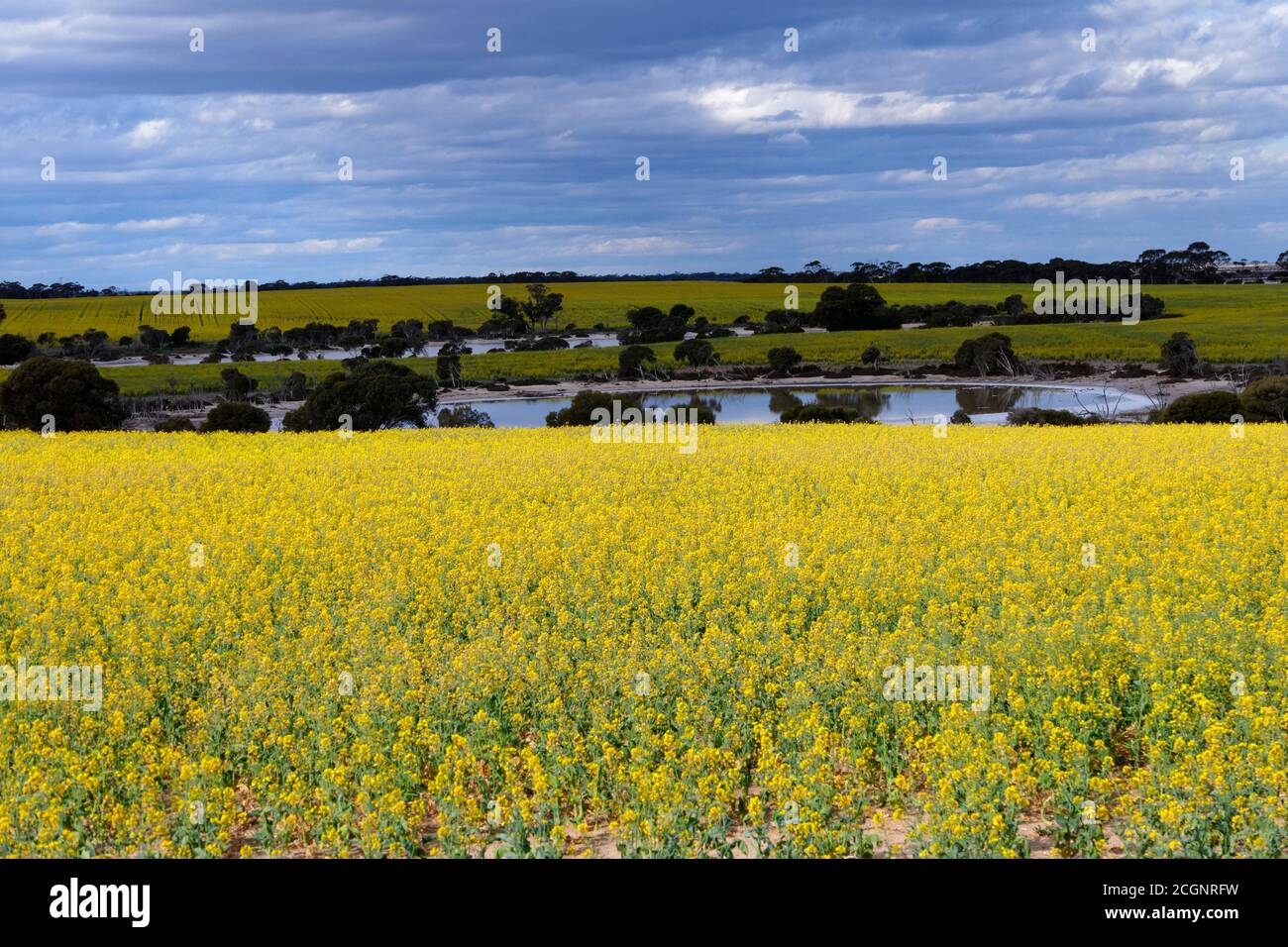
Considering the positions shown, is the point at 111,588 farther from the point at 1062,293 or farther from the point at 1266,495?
the point at 1062,293

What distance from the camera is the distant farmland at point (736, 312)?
284 feet

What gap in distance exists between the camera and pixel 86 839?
7.71 metres

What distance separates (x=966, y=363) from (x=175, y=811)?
77110 mm

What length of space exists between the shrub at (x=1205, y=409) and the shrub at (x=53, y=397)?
35900mm

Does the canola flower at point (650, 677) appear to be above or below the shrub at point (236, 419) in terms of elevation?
below

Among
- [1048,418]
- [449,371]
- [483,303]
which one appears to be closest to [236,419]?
[1048,418]

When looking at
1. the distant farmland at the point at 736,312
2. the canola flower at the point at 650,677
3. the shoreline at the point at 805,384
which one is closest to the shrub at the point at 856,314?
the distant farmland at the point at 736,312

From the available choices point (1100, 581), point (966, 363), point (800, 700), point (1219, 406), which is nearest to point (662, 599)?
point (800, 700)

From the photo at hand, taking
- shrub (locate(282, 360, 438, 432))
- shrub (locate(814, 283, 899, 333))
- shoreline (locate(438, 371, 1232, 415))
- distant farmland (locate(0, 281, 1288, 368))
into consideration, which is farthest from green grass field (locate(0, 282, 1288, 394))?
shrub (locate(282, 360, 438, 432))

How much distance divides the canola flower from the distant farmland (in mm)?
67066

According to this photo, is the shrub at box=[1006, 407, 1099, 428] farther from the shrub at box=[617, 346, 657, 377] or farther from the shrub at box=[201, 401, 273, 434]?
the shrub at box=[617, 346, 657, 377]

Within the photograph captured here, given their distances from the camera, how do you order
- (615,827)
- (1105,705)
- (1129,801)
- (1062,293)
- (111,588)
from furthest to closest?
(1062,293) → (111,588) → (1105,705) → (1129,801) → (615,827)

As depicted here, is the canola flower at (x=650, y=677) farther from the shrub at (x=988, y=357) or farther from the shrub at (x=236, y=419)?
the shrub at (x=988, y=357)

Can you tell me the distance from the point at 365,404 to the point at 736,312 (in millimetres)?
84971
